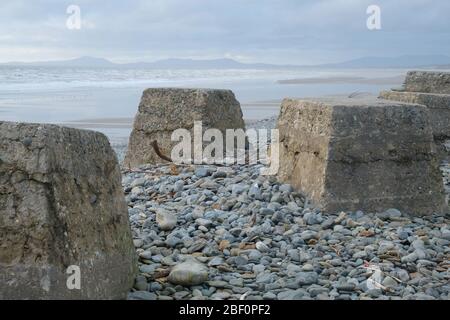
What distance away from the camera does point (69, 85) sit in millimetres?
30062

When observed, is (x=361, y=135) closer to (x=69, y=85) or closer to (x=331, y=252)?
(x=331, y=252)

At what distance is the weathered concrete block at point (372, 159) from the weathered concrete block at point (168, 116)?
2434mm

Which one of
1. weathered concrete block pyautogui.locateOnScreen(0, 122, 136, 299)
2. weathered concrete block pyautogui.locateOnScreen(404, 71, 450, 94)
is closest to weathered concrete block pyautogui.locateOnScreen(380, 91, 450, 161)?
weathered concrete block pyautogui.locateOnScreen(404, 71, 450, 94)

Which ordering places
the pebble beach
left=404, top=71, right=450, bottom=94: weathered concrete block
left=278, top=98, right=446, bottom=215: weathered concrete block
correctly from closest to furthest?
1. the pebble beach
2. left=278, top=98, right=446, bottom=215: weathered concrete block
3. left=404, top=71, right=450, bottom=94: weathered concrete block

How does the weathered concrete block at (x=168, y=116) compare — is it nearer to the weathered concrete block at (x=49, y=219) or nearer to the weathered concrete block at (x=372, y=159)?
the weathered concrete block at (x=372, y=159)

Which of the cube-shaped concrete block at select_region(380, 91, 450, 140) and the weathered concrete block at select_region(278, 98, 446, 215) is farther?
the cube-shaped concrete block at select_region(380, 91, 450, 140)

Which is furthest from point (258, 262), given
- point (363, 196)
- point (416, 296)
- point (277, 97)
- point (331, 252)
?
point (277, 97)

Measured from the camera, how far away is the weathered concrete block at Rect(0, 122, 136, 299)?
2789 mm

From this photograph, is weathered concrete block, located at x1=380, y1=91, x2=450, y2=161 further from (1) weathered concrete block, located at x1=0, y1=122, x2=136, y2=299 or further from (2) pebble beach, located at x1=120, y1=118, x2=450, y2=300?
(1) weathered concrete block, located at x1=0, y1=122, x2=136, y2=299

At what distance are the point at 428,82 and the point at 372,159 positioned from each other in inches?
154

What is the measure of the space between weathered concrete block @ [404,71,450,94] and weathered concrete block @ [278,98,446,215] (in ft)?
Answer: 11.3

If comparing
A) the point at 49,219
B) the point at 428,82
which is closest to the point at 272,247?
the point at 49,219

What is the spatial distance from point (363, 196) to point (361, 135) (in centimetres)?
50

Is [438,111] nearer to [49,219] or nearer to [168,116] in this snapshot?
[168,116]
